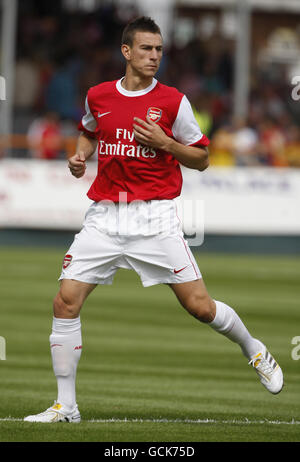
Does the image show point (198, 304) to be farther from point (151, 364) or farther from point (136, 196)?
point (151, 364)

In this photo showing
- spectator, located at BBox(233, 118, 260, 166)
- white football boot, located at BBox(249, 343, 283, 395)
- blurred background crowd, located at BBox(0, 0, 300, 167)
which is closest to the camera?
white football boot, located at BBox(249, 343, 283, 395)

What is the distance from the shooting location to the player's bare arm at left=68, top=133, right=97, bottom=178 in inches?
277

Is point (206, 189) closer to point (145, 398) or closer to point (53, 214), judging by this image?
point (53, 214)

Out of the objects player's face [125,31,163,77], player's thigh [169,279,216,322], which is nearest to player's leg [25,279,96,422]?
player's thigh [169,279,216,322]

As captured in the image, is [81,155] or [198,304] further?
[81,155]

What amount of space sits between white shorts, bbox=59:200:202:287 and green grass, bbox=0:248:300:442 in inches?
39.5

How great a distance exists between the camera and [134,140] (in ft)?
22.9

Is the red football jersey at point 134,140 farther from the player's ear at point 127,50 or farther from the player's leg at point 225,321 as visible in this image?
the player's leg at point 225,321

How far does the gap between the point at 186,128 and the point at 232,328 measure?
1440 millimetres

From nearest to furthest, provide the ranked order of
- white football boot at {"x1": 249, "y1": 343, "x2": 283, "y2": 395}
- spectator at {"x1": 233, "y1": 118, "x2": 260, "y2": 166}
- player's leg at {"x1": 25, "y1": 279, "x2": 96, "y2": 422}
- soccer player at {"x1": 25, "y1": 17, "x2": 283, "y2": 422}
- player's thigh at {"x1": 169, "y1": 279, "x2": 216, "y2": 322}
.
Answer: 1. player's leg at {"x1": 25, "y1": 279, "x2": 96, "y2": 422}
2. soccer player at {"x1": 25, "y1": 17, "x2": 283, "y2": 422}
3. player's thigh at {"x1": 169, "y1": 279, "x2": 216, "y2": 322}
4. white football boot at {"x1": 249, "y1": 343, "x2": 283, "y2": 395}
5. spectator at {"x1": 233, "y1": 118, "x2": 260, "y2": 166}

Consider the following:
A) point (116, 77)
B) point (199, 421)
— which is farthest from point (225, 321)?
point (116, 77)

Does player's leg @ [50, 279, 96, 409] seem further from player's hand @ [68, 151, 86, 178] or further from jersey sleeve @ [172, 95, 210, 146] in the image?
jersey sleeve @ [172, 95, 210, 146]

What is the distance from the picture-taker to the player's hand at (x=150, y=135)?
267 inches

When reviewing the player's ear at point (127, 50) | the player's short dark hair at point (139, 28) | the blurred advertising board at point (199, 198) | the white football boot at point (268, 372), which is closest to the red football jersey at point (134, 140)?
the player's ear at point (127, 50)
